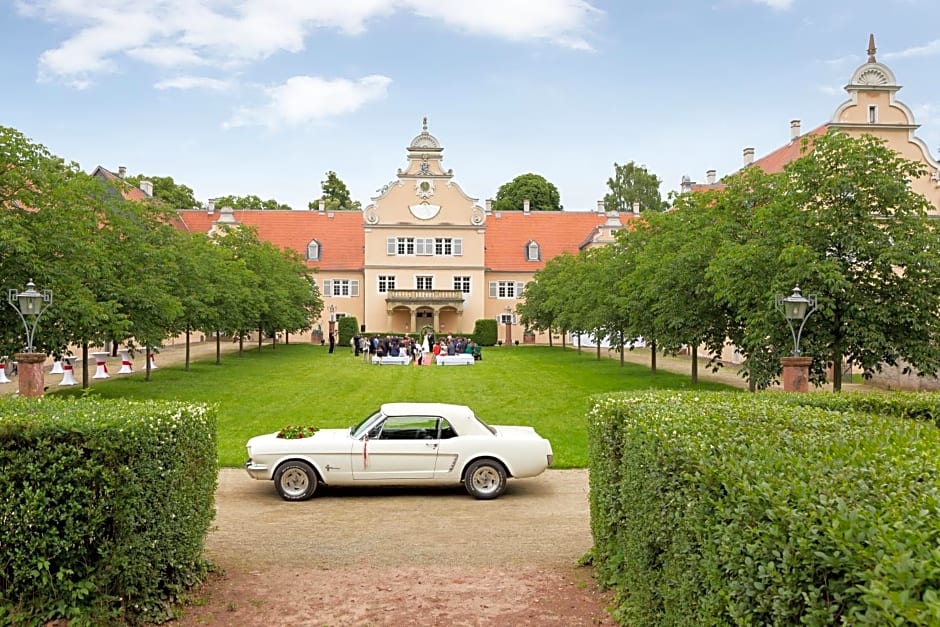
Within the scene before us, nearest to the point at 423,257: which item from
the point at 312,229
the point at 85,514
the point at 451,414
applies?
the point at 312,229

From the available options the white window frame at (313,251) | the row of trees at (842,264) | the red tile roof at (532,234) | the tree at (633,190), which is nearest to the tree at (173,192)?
the white window frame at (313,251)

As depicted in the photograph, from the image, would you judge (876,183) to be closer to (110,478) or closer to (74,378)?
(110,478)

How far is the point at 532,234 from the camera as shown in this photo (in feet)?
243

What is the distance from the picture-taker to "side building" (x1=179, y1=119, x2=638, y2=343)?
221 feet

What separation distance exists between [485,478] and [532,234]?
204 ft

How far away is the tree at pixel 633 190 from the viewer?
8855 cm

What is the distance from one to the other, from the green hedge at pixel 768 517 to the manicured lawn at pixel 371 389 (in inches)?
329

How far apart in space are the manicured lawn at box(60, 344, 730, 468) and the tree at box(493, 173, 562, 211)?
150ft

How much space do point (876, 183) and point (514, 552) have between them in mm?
13009

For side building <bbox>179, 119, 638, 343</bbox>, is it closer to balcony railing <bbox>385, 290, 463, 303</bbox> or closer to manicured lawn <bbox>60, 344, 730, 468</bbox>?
balcony railing <bbox>385, 290, 463, 303</bbox>

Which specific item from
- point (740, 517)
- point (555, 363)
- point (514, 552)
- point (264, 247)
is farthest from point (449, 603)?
point (264, 247)

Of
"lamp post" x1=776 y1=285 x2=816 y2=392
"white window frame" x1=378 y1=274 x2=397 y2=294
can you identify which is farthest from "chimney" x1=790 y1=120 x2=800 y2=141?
"lamp post" x1=776 y1=285 x2=816 y2=392

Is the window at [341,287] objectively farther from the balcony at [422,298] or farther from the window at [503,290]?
the window at [503,290]

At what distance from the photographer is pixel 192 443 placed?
25.0ft
